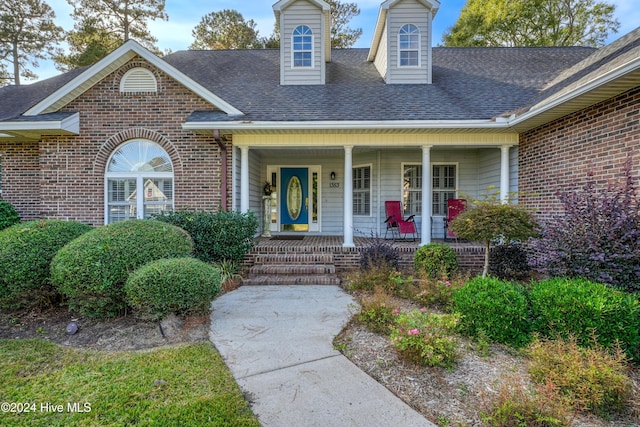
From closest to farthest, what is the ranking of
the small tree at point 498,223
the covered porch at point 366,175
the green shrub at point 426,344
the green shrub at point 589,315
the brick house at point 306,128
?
1. the green shrub at point 426,344
2. the green shrub at point 589,315
3. the small tree at point 498,223
4. the brick house at point 306,128
5. the covered porch at point 366,175

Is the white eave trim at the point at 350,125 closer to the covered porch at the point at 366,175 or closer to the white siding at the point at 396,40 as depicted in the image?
the covered porch at the point at 366,175

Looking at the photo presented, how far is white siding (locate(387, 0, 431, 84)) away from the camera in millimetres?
8625

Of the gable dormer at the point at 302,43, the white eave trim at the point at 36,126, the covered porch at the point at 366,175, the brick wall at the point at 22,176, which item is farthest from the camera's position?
the gable dormer at the point at 302,43

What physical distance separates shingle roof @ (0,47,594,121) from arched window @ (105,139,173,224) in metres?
Answer: 1.36

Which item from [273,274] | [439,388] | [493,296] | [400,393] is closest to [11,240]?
[273,274]

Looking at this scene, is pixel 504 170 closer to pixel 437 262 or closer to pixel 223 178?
pixel 437 262

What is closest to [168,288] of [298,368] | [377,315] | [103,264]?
[103,264]

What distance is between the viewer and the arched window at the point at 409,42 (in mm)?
8690

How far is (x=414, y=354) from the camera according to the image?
2.86 m

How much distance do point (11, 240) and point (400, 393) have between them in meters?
5.04

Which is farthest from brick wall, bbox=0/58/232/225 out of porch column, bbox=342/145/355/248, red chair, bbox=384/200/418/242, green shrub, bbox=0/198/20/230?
red chair, bbox=384/200/418/242

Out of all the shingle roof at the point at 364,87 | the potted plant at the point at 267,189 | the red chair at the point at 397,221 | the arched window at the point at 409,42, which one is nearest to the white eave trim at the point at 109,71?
the shingle roof at the point at 364,87

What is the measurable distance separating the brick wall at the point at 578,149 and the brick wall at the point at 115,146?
6.47 metres

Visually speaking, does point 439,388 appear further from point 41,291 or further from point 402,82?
point 402,82
